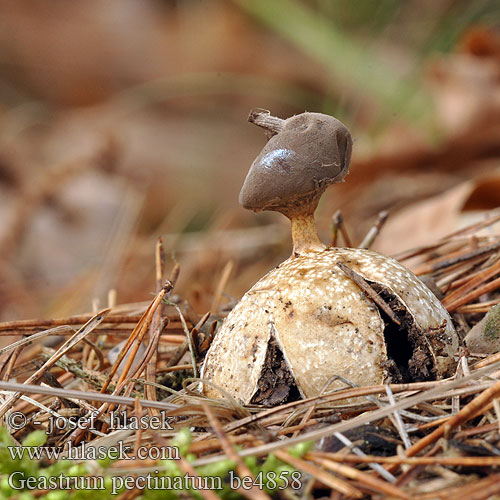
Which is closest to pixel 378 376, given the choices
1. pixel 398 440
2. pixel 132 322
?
pixel 398 440

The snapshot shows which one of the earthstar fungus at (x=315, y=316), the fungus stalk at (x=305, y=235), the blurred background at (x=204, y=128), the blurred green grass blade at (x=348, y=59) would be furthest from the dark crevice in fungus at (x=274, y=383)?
the blurred green grass blade at (x=348, y=59)

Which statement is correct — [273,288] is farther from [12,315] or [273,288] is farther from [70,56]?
[70,56]

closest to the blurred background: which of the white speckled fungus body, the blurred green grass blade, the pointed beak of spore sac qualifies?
the blurred green grass blade

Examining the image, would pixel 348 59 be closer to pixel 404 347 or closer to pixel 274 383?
pixel 404 347

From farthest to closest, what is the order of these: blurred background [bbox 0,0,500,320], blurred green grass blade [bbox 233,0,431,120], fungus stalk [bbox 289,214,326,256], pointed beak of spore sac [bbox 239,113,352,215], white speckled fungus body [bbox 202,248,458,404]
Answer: blurred green grass blade [bbox 233,0,431,120], blurred background [bbox 0,0,500,320], fungus stalk [bbox 289,214,326,256], pointed beak of spore sac [bbox 239,113,352,215], white speckled fungus body [bbox 202,248,458,404]

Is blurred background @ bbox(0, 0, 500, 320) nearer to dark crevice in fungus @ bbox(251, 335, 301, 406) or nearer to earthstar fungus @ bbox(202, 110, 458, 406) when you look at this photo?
earthstar fungus @ bbox(202, 110, 458, 406)

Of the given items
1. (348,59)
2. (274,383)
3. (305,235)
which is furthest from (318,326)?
(348,59)
